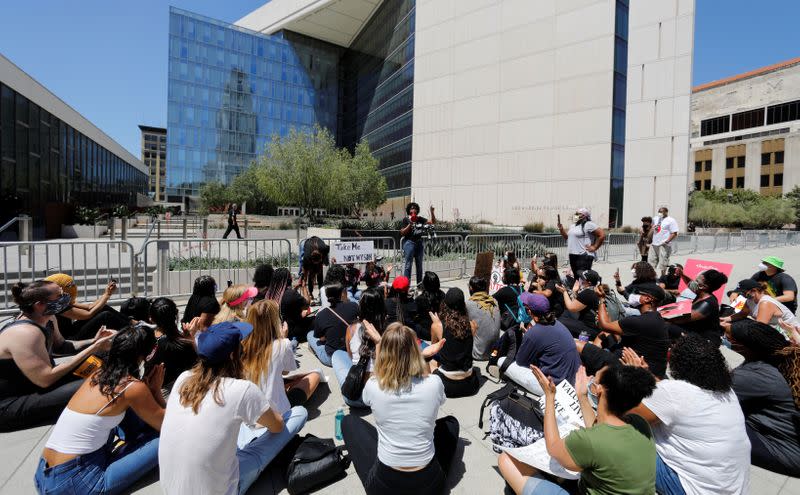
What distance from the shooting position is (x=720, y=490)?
2434 mm

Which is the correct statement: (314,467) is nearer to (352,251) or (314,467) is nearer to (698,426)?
(698,426)

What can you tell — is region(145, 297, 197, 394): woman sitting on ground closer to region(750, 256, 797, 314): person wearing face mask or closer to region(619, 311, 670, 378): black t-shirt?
region(619, 311, 670, 378): black t-shirt

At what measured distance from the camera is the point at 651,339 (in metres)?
4.20

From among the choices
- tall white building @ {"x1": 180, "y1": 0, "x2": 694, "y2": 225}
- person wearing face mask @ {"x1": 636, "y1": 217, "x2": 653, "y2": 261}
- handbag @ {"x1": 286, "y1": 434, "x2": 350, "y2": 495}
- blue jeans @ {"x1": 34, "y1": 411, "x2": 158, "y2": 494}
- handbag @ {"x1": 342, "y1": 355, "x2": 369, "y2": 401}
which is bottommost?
handbag @ {"x1": 286, "y1": 434, "x2": 350, "y2": 495}

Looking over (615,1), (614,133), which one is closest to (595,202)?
(614,133)

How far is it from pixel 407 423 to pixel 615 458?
1.17 m

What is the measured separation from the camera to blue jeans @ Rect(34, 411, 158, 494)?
8.05 ft

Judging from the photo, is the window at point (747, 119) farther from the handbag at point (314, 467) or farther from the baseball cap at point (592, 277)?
the handbag at point (314, 467)

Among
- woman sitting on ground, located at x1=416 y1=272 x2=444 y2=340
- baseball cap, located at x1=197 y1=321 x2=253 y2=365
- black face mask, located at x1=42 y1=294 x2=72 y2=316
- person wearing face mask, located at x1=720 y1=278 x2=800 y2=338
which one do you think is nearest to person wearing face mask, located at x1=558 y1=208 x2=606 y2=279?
person wearing face mask, located at x1=720 y1=278 x2=800 y2=338

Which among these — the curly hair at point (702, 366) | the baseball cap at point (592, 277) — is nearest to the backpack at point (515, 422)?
the curly hair at point (702, 366)

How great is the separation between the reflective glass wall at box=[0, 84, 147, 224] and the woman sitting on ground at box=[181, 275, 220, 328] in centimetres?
1771

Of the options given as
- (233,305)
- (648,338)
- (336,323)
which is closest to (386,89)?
(336,323)

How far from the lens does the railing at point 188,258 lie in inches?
322

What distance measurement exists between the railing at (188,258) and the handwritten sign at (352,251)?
0.27 meters
